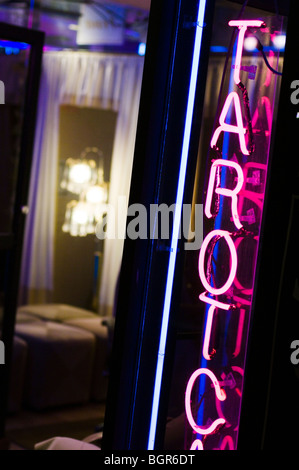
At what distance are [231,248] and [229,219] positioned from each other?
11 cm

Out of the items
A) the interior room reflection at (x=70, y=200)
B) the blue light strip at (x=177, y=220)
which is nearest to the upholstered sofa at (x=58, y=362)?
the interior room reflection at (x=70, y=200)

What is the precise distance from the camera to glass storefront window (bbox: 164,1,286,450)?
274cm

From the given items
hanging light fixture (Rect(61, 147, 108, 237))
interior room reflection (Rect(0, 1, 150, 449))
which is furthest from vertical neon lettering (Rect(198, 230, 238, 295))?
hanging light fixture (Rect(61, 147, 108, 237))

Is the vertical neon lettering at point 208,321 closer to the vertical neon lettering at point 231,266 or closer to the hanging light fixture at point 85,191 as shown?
the vertical neon lettering at point 231,266

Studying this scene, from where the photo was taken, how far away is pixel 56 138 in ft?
25.3

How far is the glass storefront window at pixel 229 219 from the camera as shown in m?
2.74

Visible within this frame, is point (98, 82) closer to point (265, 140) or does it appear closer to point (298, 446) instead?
point (265, 140)

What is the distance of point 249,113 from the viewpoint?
2.74 m

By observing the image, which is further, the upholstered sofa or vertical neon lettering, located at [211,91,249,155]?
the upholstered sofa

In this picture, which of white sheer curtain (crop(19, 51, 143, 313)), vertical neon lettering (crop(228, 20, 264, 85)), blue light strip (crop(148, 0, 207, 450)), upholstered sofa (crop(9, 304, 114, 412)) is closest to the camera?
vertical neon lettering (crop(228, 20, 264, 85))

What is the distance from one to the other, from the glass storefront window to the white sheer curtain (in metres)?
4.17

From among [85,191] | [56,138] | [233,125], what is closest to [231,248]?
[233,125]

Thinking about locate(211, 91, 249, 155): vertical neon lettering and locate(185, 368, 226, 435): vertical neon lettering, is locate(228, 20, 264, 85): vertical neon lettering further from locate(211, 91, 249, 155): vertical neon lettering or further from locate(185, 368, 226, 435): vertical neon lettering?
locate(185, 368, 226, 435): vertical neon lettering

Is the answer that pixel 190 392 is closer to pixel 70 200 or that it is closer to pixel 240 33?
pixel 240 33
